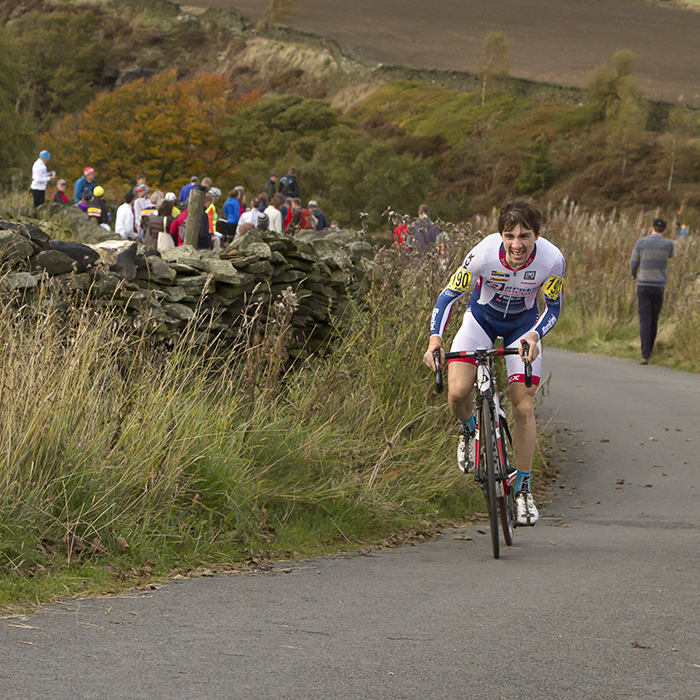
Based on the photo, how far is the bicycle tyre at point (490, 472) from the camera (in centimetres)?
670

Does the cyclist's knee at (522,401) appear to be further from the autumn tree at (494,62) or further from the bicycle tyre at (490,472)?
the autumn tree at (494,62)

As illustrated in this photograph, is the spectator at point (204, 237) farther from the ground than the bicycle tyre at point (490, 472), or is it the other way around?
the spectator at point (204, 237)

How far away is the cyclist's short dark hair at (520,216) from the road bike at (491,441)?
30.3 inches

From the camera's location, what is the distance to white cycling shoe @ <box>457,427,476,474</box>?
7188 millimetres

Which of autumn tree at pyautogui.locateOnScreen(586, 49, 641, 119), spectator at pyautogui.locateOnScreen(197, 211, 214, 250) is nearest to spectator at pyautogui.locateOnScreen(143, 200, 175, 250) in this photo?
spectator at pyautogui.locateOnScreen(197, 211, 214, 250)

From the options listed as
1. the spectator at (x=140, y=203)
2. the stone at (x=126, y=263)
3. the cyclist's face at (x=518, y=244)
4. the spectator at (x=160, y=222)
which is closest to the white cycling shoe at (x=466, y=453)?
the cyclist's face at (x=518, y=244)

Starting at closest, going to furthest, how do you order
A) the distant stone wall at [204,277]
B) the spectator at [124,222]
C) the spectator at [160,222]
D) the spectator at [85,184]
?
the distant stone wall at [204,277] < the spectator at [160,222] < the spectator at [124,222] < the spectator at [85,184]

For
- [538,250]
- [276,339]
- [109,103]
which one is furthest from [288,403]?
[109,103]

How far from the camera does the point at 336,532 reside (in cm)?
722

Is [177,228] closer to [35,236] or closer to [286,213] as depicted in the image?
[286,213]

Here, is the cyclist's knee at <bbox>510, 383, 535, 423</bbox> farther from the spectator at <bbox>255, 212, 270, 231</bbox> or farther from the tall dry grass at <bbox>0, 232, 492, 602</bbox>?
the spectator at <bbox>255, 212, 270, 231</bbox>

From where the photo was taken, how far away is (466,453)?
286 inches

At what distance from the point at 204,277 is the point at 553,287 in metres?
3.94

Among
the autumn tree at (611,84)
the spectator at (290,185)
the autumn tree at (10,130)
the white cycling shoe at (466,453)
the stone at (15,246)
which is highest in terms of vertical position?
the autumn tree at (611,84)
